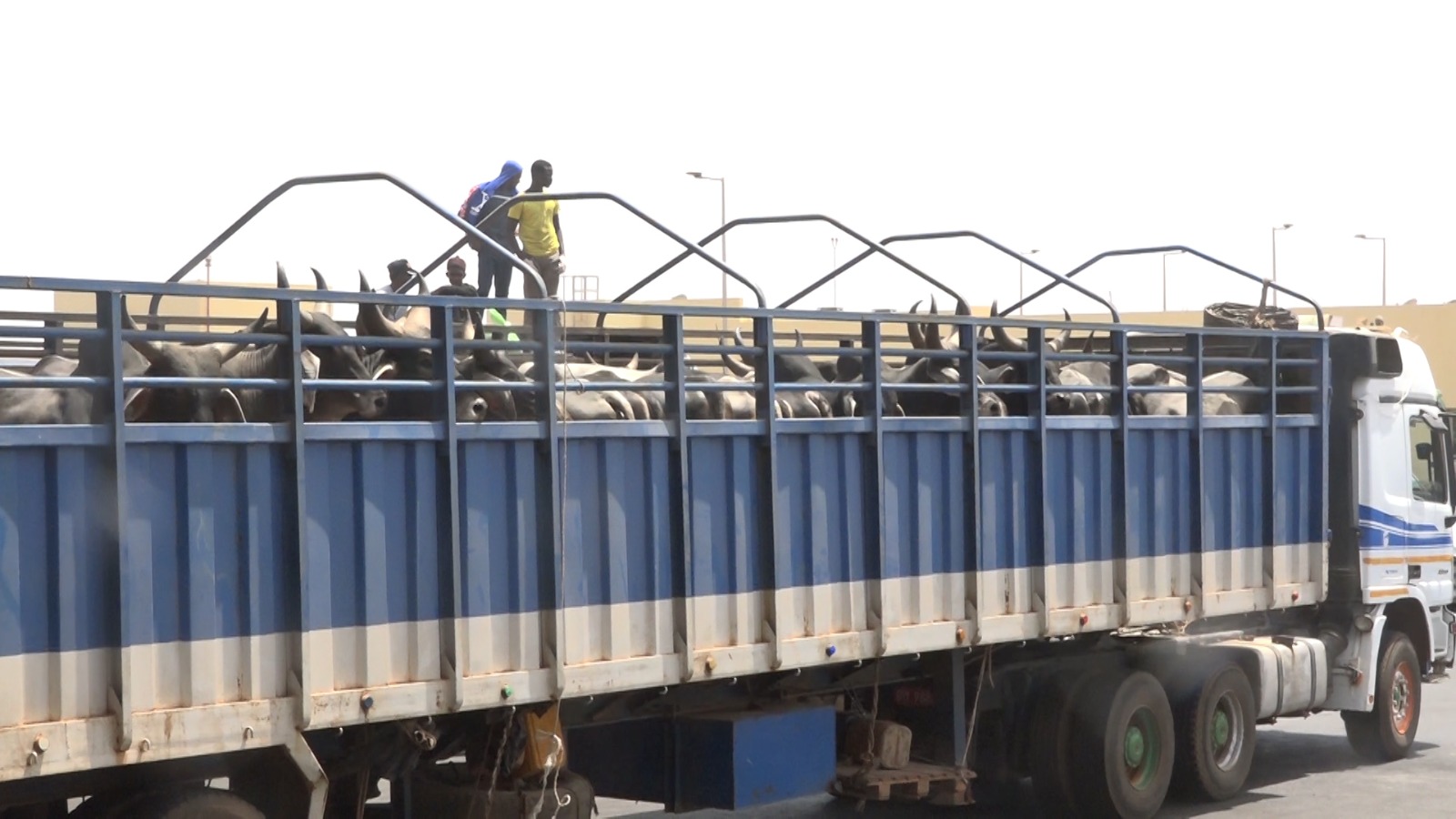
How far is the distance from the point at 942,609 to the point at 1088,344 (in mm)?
2319

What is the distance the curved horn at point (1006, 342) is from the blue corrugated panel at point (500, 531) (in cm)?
338

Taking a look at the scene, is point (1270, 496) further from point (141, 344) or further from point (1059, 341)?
point (141, 344)

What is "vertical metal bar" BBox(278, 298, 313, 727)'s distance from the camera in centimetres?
648

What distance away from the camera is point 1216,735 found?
458 inches

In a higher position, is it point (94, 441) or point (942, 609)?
point (94, 441)

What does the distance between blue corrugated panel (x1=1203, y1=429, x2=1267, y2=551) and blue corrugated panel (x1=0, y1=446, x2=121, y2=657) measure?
23.2 feet

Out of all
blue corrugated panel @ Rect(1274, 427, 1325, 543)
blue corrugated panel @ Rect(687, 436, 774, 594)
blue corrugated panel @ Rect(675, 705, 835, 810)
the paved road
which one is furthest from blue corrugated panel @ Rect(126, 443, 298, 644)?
blue corrugated panel @ Rect(1274, 427, 1325, 543)

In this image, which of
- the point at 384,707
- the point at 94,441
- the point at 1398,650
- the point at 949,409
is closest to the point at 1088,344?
the point at 949,409

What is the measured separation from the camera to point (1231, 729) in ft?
38.5

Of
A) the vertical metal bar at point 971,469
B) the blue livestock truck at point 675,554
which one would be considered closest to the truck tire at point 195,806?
the blue livestock truck at point 675,554

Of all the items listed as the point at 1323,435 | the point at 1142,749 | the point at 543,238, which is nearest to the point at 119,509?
the point at 543,238

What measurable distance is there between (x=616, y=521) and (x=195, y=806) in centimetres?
219

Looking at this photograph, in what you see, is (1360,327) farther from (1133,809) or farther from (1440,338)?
(1440,338)

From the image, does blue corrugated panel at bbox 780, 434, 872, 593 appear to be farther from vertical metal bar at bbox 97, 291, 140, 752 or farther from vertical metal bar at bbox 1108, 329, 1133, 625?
vertical metal bar at bbox 97, 291, 140, 752
